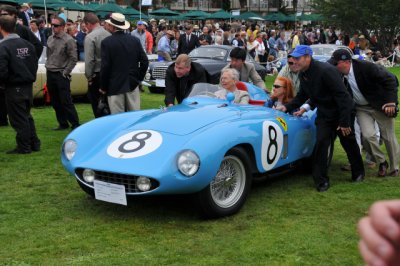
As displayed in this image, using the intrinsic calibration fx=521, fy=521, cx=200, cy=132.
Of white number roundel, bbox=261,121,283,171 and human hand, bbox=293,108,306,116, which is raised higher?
human hand, bbox=293,108,306,116

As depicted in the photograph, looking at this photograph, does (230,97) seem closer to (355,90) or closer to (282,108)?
(282,108)

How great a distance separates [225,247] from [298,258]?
56cm

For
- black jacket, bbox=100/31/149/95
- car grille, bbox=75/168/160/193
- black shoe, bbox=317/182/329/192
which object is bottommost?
black shoe, bbox=317/182/329/192

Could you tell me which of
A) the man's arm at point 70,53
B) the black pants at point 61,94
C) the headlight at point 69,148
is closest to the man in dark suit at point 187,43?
the black pants at point 61,94

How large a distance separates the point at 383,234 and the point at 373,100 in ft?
18.8

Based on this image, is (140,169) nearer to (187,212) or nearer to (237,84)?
(187,212)

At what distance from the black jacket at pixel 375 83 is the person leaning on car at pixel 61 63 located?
4.63m

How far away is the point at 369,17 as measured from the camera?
3125 centimetres

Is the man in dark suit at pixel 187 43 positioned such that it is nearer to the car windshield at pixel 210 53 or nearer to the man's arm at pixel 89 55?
the car windshield at pixel 210 53

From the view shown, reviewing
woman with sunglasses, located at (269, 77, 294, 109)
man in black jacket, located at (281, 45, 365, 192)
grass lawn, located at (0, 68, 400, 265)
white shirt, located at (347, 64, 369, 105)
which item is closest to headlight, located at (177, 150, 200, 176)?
grass lawn, located at (0, 68, 400, 265)

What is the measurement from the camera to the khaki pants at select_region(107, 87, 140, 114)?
282 inches

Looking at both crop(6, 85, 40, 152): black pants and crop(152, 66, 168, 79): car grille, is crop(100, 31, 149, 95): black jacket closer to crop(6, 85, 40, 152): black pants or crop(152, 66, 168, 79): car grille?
crop(6, 85, 40, 152): black pants

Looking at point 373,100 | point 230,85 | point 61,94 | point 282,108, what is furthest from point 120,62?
point 373,100

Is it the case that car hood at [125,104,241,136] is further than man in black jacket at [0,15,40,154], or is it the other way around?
man in black jacket at [0,15,40,154]
